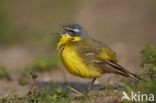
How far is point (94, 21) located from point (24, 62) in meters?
4.24

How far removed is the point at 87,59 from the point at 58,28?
246 inches

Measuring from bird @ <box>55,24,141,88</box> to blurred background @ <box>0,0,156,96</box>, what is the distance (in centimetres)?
201

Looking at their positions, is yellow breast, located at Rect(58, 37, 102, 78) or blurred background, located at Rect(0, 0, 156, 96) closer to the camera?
yellow breast, located at Rect(58, 37, 102, 78)

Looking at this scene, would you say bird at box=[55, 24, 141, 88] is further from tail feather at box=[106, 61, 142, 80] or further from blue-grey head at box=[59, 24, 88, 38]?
blue-grey head at box=[59, 24, 88, 38]

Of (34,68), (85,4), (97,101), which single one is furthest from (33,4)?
(97,101)

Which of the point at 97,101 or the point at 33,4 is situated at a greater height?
the point at 33,4

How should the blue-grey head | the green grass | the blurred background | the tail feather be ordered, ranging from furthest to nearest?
the blurred background → the blue-grey head → the tail feather → the green grass

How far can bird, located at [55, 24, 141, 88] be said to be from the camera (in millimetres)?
6352

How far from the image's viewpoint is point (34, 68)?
880 cm

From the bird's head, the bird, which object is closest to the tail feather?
the bird

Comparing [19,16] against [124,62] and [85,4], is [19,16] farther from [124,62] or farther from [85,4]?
[124,62]

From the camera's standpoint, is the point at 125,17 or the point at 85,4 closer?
the point at 125,17

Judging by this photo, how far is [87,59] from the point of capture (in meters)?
6.47

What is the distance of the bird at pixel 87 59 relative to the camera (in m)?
6.35
